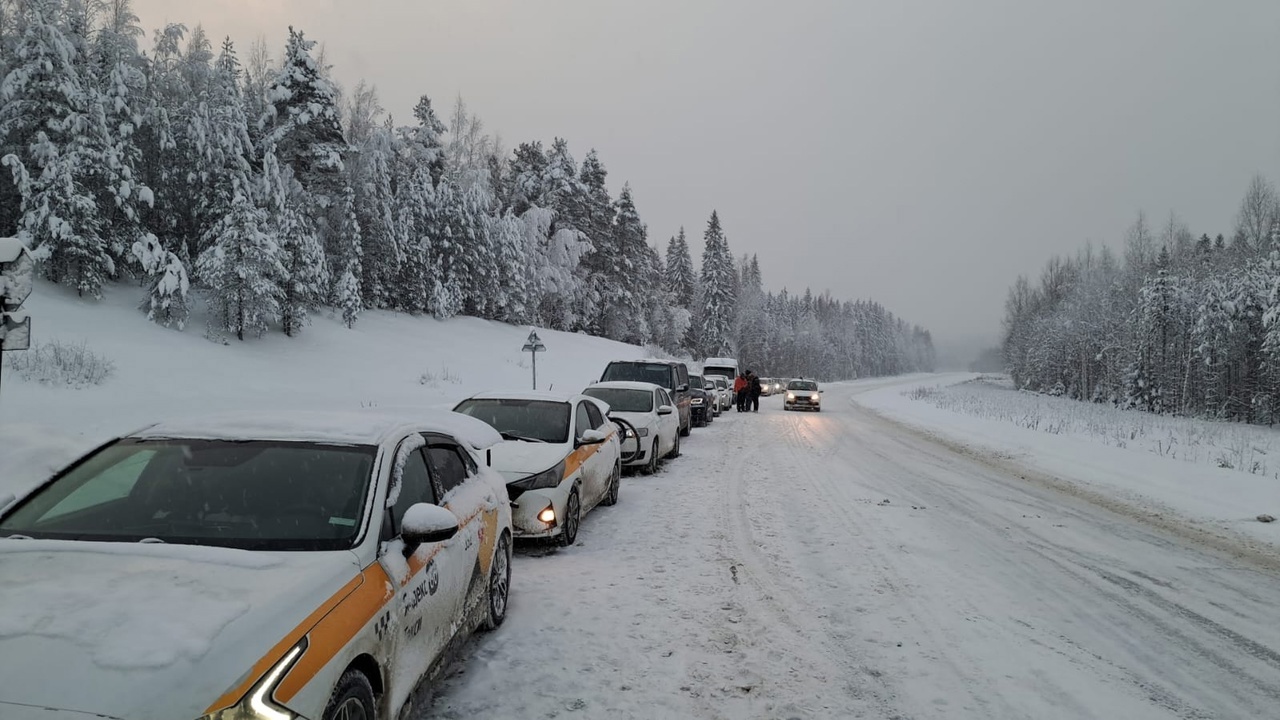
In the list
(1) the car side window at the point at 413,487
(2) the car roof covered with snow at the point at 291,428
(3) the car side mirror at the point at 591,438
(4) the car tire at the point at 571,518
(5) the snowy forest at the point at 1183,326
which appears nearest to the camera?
(1) the car side window at the point at 413,487

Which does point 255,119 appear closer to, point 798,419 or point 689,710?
point 798,419

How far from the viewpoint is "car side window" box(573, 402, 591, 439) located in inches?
328

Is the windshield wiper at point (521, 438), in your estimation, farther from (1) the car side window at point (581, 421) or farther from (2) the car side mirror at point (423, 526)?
(2) the car side mirror at point (423, 526)

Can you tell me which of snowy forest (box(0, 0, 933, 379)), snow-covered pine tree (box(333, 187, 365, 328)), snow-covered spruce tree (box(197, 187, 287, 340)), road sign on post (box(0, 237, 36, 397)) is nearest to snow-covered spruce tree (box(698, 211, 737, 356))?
snowy forest (box(0, 0, 933, 379))

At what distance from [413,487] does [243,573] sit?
1.20 m

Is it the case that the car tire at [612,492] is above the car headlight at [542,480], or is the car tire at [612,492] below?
below

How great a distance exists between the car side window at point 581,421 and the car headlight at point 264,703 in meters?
5.91

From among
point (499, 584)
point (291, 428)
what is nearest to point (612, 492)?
point (499, 584)

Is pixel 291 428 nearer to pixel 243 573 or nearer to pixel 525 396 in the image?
pixel 243 573

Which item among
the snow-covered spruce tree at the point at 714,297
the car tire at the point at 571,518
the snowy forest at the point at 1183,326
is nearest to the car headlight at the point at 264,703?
the car tire at the point at 571,518

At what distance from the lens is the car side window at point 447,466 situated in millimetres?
4266

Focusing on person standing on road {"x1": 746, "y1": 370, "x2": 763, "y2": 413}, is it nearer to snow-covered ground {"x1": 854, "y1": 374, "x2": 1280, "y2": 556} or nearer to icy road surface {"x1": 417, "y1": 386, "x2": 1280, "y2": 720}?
snow-covered ground {"x1": 854, "y1": 374, "x2": 1280, "y2": 556}

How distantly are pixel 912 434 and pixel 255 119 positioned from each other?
35637 millimetres

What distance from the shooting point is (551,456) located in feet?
24.6
